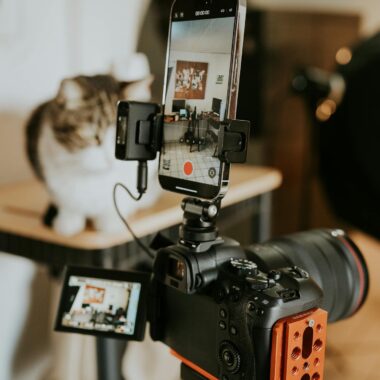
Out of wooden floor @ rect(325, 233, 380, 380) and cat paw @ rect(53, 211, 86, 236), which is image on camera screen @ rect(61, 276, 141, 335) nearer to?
cat paw @ rect(53, 211, 86, 236)

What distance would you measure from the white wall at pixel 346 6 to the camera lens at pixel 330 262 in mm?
1741

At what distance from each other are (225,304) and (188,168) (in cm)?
15

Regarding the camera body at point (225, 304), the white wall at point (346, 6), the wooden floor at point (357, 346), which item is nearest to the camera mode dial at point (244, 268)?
the camera body at point (225, 304)

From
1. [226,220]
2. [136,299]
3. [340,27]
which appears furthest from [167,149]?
[340,27]

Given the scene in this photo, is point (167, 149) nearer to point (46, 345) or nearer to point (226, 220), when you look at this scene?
point (226, 220)

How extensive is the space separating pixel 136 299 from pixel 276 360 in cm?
19

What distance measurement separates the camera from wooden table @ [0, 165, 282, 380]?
0.83 m

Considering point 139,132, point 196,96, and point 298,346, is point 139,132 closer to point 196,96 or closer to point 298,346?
point 196,96

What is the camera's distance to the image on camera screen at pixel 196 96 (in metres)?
0.52

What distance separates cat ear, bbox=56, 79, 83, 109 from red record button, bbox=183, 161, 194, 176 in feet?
1.05

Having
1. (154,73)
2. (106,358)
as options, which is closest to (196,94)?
(106,358)

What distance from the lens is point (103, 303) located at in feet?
2.11

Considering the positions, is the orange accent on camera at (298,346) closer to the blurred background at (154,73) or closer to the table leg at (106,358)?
the table leg at (106,358)

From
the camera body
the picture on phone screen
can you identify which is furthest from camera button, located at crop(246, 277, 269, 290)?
the picture on phone screen
